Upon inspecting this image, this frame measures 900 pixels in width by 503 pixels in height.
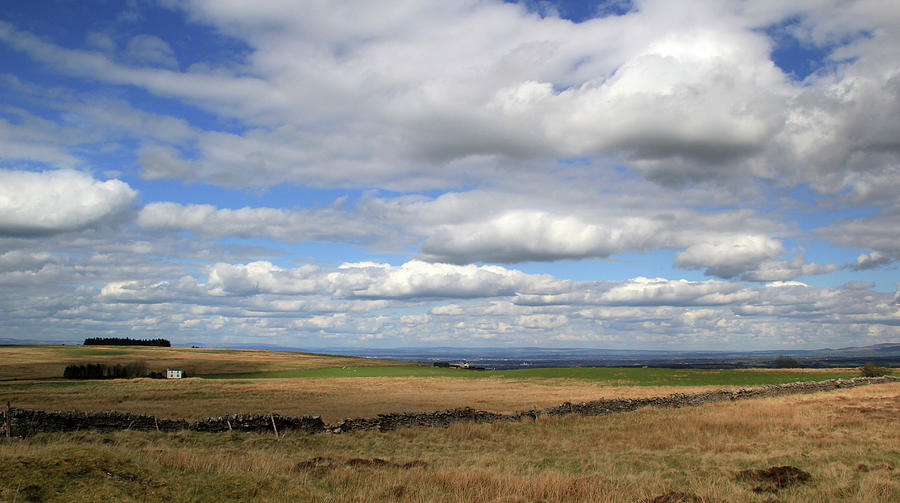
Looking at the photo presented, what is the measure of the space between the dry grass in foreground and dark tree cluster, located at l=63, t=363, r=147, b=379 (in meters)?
71.7

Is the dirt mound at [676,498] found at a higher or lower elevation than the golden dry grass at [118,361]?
higher

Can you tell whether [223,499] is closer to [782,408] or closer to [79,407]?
[782,408]

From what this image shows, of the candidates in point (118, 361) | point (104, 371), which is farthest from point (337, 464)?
point (118, 361)

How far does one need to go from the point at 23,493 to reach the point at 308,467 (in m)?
6.66

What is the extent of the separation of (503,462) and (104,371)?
292ft

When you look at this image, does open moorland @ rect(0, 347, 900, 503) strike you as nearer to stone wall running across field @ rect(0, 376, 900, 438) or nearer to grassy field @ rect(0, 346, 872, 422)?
grassy field @ rect(0, 346, 872, 422)

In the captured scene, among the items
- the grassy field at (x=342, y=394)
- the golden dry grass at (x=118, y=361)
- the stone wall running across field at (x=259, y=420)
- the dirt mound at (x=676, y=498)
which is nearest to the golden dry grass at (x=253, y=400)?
the grassy field at (x=342, y=394)

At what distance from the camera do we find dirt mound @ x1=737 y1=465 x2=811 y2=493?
1296cm

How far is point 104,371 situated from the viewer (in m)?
85.6

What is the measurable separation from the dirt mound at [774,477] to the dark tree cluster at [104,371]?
89.0 metres

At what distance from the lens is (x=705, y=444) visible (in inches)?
810

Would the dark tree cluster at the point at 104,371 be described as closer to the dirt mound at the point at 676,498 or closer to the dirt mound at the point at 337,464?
the dirt mound at the point at 337,464

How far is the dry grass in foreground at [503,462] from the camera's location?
10.4 m

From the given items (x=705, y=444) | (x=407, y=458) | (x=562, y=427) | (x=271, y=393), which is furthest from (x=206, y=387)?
(x=705, y=444)
